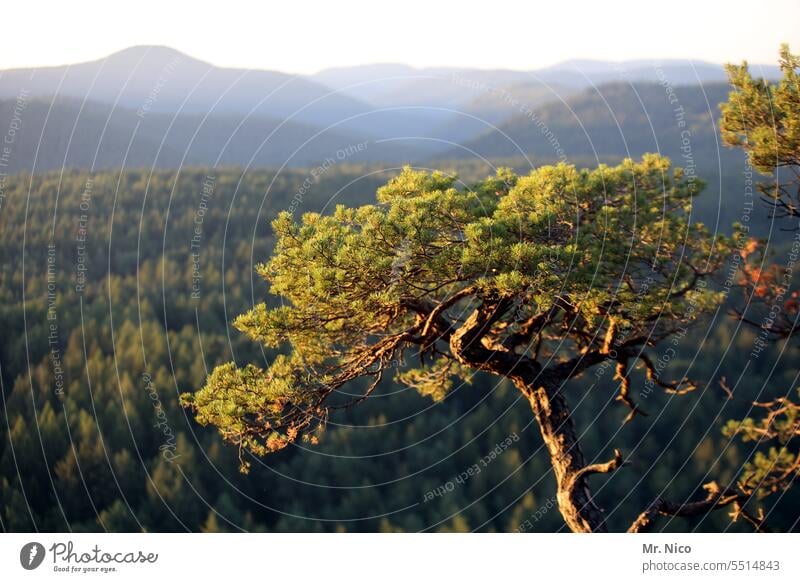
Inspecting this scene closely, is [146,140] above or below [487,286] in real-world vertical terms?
below

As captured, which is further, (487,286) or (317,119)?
(317,119)

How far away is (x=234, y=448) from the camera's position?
14477 mm

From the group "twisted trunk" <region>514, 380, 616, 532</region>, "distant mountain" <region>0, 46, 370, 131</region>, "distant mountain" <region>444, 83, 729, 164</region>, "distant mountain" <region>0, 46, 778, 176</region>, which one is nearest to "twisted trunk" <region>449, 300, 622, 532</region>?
"twisted trunk" <region>514, 380, 616, 532</region>

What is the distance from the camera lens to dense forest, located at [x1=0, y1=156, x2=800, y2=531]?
13.6 meters
